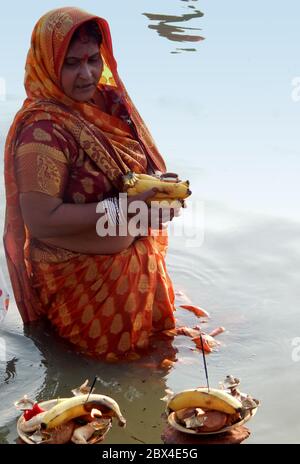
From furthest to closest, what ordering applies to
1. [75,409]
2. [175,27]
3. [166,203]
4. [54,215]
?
[175,27] < [166,203] < [54,215] < [75,409]

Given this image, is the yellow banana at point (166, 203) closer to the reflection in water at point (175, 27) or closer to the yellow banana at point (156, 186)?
the yellow banana at point (156, 186)

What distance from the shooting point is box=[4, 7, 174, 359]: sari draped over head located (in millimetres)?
3494

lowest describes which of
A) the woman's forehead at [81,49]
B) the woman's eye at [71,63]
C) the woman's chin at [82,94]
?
the woman's chin at [82,94]

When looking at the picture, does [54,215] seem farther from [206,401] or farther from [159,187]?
[206,401]

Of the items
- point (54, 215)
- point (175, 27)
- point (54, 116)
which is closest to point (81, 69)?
point (54, 116)

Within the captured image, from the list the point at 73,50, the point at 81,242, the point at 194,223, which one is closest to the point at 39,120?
the point at 73,50

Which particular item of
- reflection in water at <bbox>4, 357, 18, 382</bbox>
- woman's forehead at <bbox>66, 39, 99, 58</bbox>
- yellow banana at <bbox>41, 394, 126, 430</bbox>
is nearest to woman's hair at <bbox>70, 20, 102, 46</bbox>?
woman's forehead at <bbox>66, 39, 99, 58</bbox>

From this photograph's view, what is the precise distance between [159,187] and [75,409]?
126 centimetres

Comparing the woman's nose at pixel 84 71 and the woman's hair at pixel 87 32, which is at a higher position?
the woman's hair at pixel 87 32

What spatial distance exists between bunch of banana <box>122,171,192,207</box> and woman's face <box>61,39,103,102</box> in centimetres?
44

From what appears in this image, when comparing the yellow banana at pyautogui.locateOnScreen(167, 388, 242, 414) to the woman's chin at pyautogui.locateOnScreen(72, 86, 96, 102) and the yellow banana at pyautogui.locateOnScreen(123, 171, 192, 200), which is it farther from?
the woman's chin at pyautogui.locateOnScreen(72, 86, 96, 102)

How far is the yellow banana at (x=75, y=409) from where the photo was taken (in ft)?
8.50

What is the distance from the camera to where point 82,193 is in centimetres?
362

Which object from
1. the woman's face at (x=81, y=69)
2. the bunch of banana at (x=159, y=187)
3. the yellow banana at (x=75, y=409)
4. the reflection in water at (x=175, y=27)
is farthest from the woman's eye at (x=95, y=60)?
the reflection in water at (x=175, y=27)
